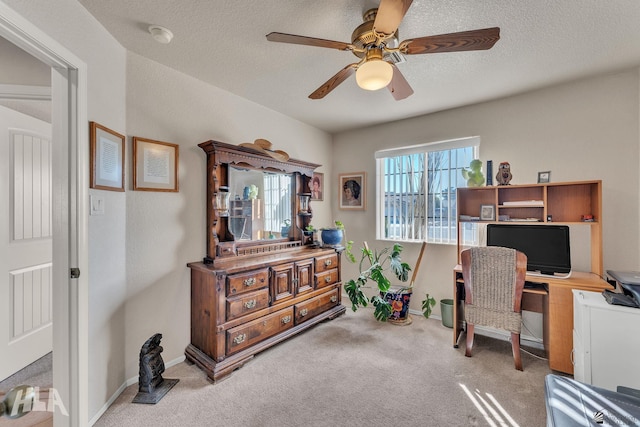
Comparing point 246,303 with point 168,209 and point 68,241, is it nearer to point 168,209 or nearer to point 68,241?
point 168,209

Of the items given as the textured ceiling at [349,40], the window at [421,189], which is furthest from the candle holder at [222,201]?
the window at [421,189]

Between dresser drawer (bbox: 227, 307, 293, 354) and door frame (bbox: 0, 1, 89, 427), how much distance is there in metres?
0.93

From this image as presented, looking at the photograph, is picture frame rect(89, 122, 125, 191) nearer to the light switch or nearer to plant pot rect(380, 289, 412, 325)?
the light switch

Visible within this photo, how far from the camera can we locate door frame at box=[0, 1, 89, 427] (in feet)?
5.06

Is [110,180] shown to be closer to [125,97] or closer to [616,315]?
[125,97]

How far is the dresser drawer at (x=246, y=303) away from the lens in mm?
2229

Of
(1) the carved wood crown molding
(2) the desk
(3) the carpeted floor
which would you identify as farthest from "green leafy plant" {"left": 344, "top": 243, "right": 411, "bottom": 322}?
(1) the carved wood crown molding

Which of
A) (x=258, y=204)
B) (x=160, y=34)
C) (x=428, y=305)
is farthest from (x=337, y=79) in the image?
(x=428, y=305)

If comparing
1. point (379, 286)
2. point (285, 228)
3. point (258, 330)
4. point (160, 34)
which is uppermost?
point (160, 34)

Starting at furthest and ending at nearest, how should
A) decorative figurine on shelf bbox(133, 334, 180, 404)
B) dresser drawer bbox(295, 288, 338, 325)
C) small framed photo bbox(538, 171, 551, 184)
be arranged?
dresser drawer bbox(295, 288, 338, 325)
small framed photo bbox(538, 171, 551, 184)
decorative figurine on shelf bbox(133, 334, 180, 404)

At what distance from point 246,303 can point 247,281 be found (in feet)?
0.62

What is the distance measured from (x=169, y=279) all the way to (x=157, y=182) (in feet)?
2.72

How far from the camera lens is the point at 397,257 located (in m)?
3.26

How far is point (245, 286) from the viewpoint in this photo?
7.69ft
